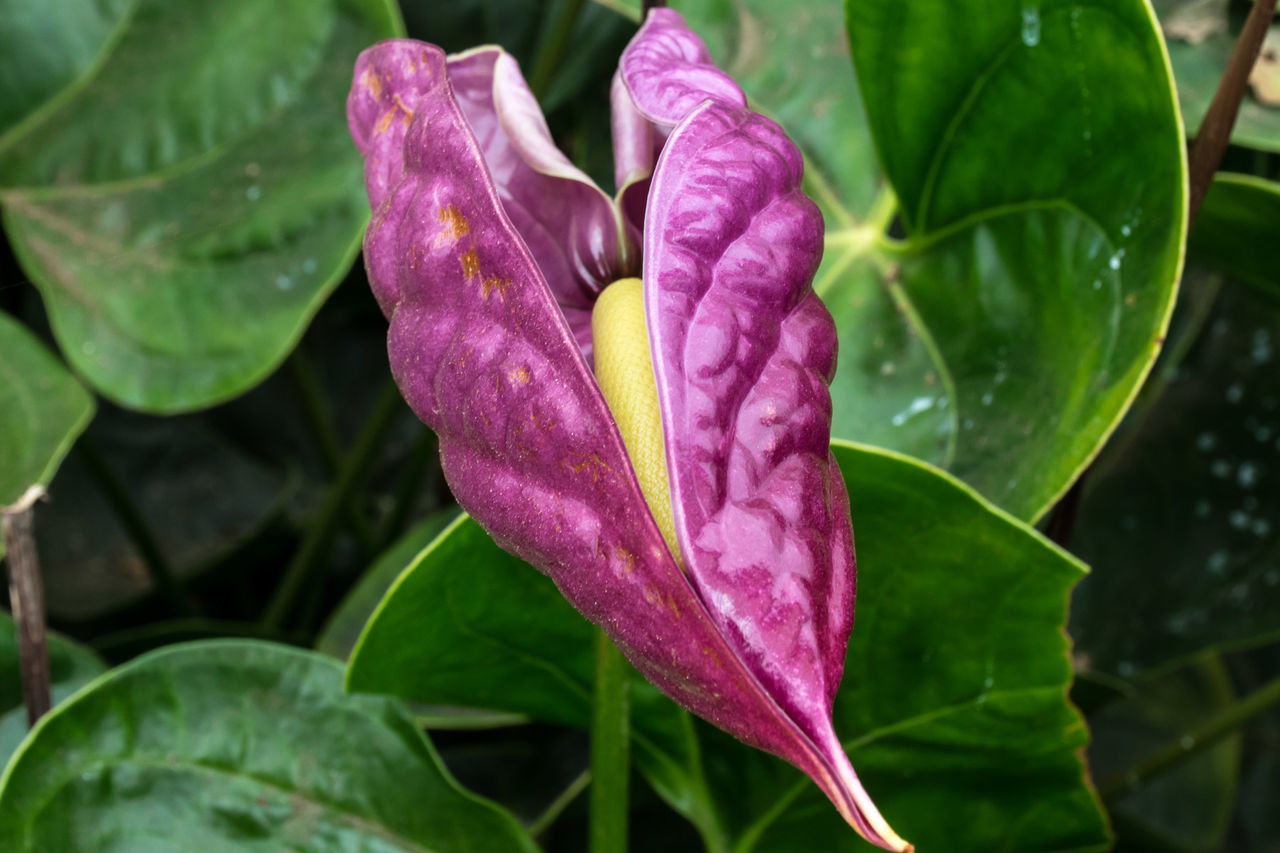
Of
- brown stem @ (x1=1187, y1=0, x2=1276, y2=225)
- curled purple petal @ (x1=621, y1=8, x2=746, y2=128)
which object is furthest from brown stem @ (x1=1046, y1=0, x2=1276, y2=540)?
curled purple petal @ (x1=621, y1=8, x2=746, y2=128)

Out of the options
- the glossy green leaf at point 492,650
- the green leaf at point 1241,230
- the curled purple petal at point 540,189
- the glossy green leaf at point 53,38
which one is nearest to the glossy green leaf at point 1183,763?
the green leaf at point 1241,230

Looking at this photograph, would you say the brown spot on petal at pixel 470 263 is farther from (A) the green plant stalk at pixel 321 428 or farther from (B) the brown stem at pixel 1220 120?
(A) the green plant stalk at pixel 321 428

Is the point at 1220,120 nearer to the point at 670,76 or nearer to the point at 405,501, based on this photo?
the point at 670,76

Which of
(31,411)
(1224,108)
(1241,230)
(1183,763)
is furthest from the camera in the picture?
(1183,763)

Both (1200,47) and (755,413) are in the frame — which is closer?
(755,413)

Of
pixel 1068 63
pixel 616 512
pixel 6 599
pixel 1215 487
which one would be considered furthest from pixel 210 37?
pixel 1215 487

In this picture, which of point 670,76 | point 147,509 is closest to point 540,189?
point 670,76

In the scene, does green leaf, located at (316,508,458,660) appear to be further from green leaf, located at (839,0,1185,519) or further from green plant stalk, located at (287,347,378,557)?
green leaf, located at (839,0,1185,519)
